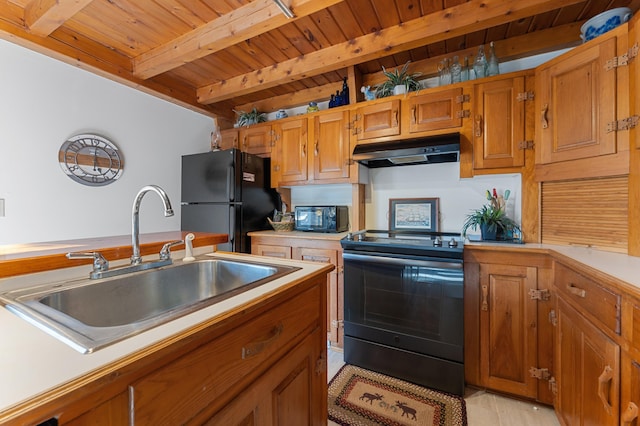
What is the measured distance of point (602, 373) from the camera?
102cm

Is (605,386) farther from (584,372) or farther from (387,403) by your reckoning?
(387,403)

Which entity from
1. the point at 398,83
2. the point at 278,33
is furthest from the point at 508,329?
the point at 278,33

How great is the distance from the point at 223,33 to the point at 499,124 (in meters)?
2.01

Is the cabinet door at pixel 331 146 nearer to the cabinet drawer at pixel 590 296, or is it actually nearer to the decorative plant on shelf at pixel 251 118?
the decorative plant on shelf at pixel 251 118

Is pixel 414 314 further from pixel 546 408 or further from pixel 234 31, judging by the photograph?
pixel 234 31

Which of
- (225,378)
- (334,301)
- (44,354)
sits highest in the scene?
(44,354)

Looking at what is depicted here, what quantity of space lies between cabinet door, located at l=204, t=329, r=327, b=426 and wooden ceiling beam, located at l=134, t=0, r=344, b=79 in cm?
183

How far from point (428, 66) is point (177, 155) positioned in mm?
2654

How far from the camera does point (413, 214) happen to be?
239 centimetres

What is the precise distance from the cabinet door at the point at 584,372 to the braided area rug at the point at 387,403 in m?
0.52

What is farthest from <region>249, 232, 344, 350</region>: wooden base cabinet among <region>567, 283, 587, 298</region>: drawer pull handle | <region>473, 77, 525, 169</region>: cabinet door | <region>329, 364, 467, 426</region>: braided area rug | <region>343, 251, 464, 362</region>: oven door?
<region>567, 283, 587, 298</region>: drawer pull handle

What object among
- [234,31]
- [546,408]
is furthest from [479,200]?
[234,31]

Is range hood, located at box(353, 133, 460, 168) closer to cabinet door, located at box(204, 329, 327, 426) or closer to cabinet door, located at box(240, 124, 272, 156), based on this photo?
cabinet door, located at box(240, 124, 272, 156)

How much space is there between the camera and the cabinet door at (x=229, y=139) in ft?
9.94
